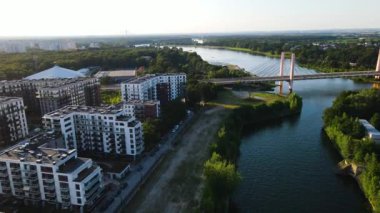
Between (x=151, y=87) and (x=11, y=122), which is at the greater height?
(x=151, y=87)

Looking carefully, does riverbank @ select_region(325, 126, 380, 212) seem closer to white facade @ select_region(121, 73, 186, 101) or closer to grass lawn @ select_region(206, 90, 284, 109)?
grass lawn @ select_region(206, 90, 284, 109)

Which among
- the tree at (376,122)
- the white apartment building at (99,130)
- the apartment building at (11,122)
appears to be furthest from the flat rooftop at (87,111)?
the tree at (376,122)

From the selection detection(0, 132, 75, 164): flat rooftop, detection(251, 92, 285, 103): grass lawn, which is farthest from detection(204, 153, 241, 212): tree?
detection(251, 92, 285, 103): grass lawn

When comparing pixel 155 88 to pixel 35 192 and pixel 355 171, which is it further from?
pixel 355 171

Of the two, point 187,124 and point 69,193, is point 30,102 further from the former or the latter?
point 69,193

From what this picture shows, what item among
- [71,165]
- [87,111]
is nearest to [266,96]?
[87,111]
